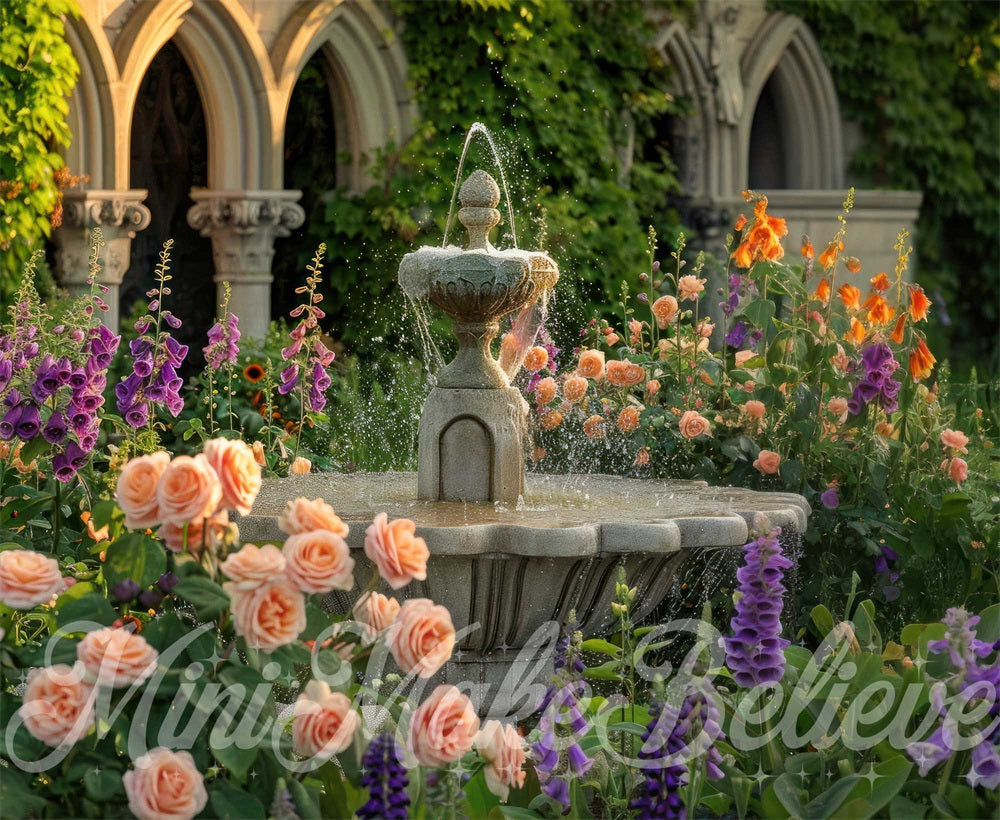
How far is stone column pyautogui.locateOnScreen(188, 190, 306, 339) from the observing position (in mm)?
7422

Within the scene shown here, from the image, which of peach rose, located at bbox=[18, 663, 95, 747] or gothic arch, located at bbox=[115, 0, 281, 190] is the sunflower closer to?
gothic arch, located at bbox=[115, 0, 281, 190]

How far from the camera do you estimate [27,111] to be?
6441mm

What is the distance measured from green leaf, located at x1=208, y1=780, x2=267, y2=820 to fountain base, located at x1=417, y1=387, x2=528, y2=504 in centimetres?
162

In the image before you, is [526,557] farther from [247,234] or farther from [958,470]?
[247,234]

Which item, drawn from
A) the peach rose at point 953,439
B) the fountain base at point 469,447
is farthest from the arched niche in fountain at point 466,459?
the peach rose at point 953,439

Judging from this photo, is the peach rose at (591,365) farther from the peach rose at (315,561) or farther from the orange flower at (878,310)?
the peach rose at (315,561)

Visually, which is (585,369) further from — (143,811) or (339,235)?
(339,235)

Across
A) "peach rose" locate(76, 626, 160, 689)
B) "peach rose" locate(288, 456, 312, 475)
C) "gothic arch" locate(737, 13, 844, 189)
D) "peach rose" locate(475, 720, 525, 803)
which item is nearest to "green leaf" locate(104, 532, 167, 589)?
"peach rose" locate(76, 626, 160, 689)

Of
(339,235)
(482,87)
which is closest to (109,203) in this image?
(339,235)

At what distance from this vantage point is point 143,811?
202cm

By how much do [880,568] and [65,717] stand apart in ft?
8.73

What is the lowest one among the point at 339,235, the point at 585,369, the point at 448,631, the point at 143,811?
the point at 143,811

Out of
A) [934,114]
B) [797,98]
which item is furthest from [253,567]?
[934,114]

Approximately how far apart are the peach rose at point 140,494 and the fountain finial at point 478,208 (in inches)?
73.3
